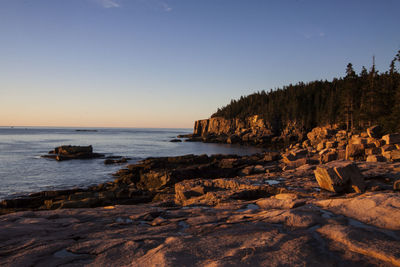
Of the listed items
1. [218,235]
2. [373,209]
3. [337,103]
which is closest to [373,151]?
[373,209]

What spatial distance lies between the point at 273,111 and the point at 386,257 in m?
92.5

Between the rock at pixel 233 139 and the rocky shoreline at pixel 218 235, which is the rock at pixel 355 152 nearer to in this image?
the rocky shoreline at pixel 218 235

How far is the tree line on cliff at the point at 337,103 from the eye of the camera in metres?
40.3

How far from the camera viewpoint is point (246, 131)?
9225 centimetres

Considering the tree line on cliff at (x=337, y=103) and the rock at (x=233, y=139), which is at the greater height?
the tree line on cliff at (x=337, y=103)

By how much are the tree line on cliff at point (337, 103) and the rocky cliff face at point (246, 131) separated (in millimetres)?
2913

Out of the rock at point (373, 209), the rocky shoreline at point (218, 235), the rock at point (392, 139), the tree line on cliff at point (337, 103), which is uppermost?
the tree line on cliff at point (337, 103)

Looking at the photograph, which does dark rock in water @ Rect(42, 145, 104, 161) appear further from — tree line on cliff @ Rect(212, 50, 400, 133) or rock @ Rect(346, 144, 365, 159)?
tree line on cliff @ Rect(212, 50, 400, 133)

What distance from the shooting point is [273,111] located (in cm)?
9144

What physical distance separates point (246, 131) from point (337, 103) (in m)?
34.6

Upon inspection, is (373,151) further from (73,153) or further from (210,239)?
(73,153)

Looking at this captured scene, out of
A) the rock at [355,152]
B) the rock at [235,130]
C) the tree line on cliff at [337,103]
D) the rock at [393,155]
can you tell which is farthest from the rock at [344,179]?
the rock at [235,130]

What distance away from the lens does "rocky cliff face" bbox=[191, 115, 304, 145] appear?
75594 millimetres

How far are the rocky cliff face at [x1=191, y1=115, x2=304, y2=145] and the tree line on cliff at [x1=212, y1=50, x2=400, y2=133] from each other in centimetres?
291
